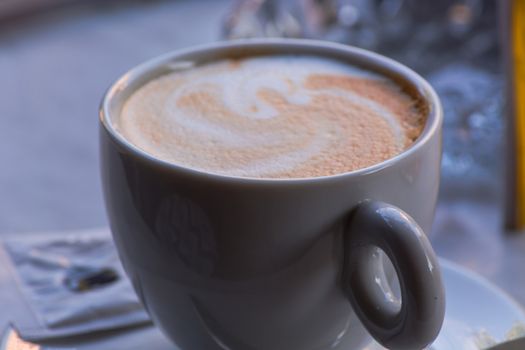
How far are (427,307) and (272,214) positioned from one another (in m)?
0.08

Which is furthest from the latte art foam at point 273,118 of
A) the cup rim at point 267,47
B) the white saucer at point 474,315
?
the white saucer at point 474,315

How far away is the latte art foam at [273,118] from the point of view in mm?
414

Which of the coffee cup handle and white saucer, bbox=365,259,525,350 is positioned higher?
the coffee cup handle

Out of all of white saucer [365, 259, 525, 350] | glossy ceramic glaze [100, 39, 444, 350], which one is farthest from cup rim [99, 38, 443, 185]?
white saucer [365, 259, 525, 350]

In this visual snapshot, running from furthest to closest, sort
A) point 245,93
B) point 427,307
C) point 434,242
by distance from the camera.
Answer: point 434,242 → point 245,93 → point 427,307

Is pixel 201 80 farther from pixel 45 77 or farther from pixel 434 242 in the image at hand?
pixel 45 77

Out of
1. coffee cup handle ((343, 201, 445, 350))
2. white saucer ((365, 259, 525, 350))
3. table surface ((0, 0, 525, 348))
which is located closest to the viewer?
coffee cup handle ((343, 201, 445, 350))

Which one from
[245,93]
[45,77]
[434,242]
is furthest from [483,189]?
[45,77]

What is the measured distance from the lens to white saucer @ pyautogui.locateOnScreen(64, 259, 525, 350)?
47 cm

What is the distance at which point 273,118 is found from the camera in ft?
1.49

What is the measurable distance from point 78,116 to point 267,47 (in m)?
0.28

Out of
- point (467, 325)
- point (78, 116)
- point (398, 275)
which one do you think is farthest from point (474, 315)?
point (78, 116)

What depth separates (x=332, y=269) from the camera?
0.40 metres

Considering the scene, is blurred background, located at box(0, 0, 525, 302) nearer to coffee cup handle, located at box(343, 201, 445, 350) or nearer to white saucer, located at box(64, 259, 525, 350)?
white saucer, located at box(64, 259, 525, 350)
